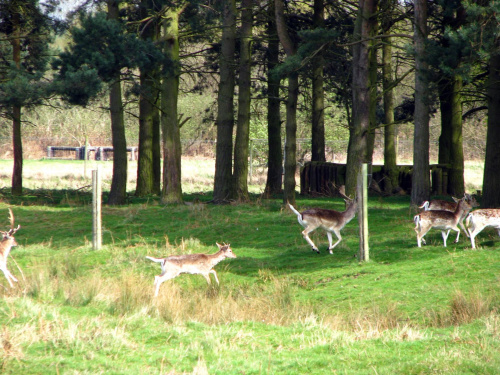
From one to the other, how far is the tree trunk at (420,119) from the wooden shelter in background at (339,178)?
6471 millimetres

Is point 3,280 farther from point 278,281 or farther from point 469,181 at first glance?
point 469,181

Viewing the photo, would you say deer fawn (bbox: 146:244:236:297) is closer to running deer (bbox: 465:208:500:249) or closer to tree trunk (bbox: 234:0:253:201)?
running deer (bbox: 465:208:500:249)

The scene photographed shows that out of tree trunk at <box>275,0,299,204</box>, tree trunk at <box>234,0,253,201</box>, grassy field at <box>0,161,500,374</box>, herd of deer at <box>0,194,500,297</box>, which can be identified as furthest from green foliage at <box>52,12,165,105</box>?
herd of deer at <box>0,194,500,297</box>

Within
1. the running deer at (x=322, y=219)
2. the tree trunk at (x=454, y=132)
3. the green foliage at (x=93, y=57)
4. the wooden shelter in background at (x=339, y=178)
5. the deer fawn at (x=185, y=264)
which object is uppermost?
the green foliage at (x=93, y=57)

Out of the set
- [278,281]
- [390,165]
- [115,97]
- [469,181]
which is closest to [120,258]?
[278,281]

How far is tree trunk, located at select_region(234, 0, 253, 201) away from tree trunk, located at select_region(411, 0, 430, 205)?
6.98m

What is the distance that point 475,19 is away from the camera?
53.3ft

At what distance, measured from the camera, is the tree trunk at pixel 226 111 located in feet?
79.9

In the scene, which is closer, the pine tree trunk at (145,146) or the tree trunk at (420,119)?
the tree trunk at (420,119)

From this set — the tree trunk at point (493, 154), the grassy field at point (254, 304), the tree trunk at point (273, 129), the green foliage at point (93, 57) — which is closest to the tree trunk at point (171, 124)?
the green foliage at point (93, 57)

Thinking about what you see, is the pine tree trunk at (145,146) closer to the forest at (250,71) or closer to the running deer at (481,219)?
the forest at (250,71)

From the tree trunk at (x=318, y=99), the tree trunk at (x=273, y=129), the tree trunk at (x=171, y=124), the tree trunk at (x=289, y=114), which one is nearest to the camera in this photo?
the tree trunk at (x=289, y=114)

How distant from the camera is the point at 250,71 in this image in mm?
25328

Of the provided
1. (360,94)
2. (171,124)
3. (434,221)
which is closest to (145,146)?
(171,124)
